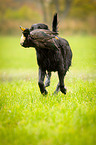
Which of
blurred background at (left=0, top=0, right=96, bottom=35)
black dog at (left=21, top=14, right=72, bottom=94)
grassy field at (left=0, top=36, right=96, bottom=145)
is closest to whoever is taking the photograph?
grassy field at (left=0, top=36, right=96, bottom=145)

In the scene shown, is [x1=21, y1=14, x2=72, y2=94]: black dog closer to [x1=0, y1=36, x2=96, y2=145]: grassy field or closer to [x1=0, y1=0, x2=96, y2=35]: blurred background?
[x1=0, y1=36, x2=96, y2=145]: grassy field

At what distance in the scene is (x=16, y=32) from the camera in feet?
88.2

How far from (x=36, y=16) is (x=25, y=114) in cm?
2660

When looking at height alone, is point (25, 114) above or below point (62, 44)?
below

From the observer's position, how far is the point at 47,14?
26.8 meters

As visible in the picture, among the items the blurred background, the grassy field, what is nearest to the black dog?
the grassy field

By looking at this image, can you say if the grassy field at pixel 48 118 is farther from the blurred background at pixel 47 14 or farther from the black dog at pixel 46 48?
the blurred background at pixel 47 14

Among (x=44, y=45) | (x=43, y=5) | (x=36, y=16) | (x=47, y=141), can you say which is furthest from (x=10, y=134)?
(x=36, y=16)

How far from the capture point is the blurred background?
1020 inches

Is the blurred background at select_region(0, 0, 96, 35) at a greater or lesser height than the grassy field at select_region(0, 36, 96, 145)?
greater

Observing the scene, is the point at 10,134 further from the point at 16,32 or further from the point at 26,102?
the point at 16,32

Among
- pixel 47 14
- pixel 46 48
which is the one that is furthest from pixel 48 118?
pixel 47 14

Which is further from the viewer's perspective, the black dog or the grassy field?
the black dog

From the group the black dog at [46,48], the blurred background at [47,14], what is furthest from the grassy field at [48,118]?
the blurred background at [47,14]
